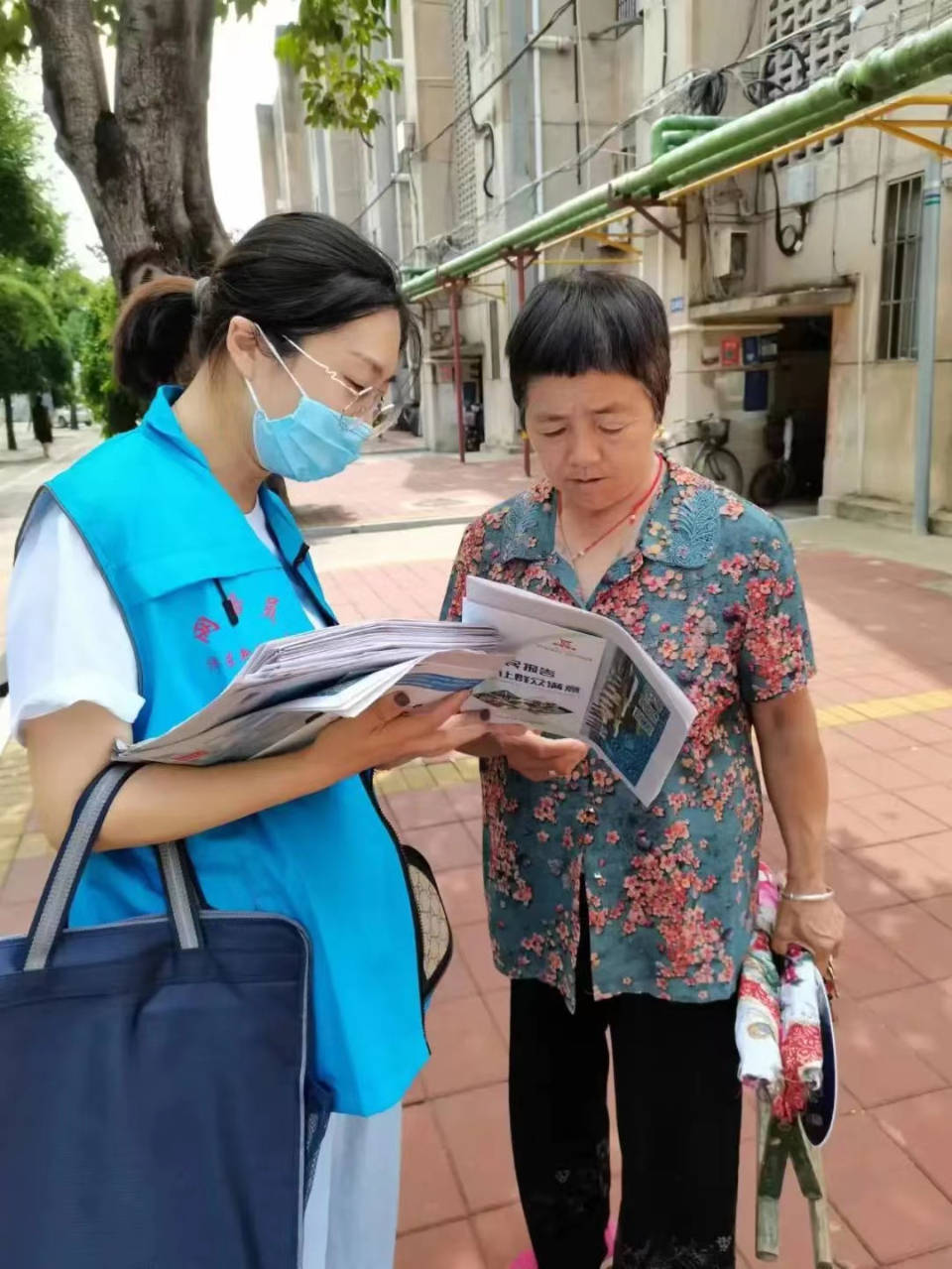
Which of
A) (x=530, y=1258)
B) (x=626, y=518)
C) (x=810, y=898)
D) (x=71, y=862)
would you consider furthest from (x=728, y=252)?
(x=71, y=862)

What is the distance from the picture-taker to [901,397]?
8547mm

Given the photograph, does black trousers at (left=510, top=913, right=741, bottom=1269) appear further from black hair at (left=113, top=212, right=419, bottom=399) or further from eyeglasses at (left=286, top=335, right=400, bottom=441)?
black hair at (left=113, top=212, right=419, bottom=399)

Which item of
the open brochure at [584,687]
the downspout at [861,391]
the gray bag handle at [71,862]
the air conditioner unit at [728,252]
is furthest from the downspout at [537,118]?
the gray bag handle at [71,862]

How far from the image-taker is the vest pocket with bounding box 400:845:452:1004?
135 centimetres

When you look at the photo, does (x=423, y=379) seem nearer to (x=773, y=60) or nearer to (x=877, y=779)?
(x=773, y=60)

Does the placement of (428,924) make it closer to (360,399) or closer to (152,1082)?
(152,1082)

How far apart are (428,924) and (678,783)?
0.41 meters

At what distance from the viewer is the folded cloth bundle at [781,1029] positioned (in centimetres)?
Answer: 125

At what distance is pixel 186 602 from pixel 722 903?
0.83 meters

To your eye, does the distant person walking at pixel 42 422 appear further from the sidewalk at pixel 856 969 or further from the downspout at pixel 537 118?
the sidewalk at pixel 856 969

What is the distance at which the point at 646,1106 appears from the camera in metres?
1.39

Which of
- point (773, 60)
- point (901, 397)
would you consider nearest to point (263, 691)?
point (901, 397)

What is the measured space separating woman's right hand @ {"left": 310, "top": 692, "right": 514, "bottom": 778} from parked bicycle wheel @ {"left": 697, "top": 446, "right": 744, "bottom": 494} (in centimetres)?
953

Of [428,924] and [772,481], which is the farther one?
[772,481]
